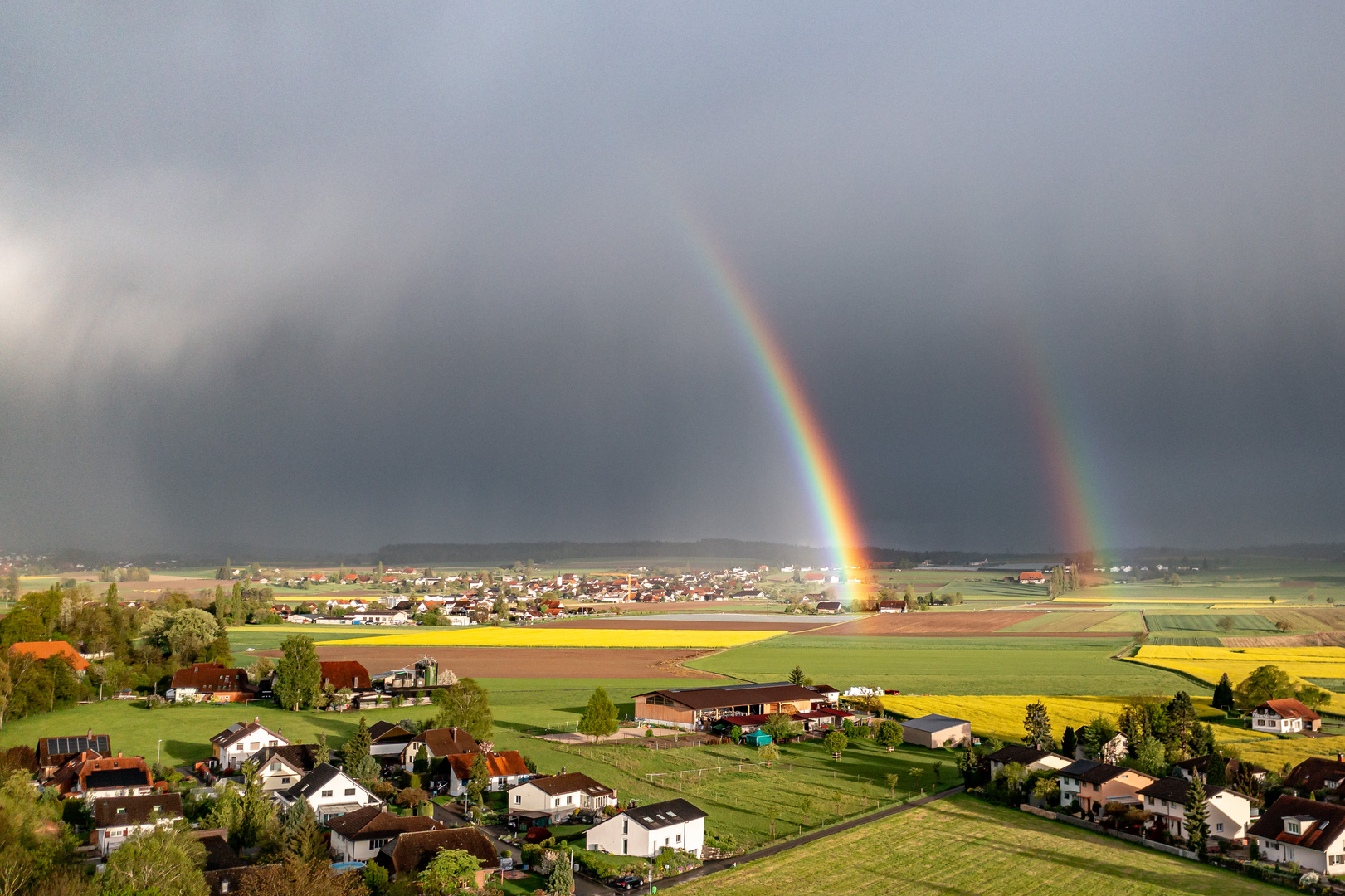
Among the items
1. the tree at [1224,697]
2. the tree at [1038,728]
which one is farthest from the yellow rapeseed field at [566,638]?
the tree at [1038,728]

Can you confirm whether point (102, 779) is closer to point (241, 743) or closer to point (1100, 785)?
point (241, 743)

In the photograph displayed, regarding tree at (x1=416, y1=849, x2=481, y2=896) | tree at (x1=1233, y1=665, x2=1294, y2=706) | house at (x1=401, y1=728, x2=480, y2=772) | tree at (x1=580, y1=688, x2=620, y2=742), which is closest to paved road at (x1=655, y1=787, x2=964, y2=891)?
tree at (x1=416, y1=849, x2=481, y2=896)

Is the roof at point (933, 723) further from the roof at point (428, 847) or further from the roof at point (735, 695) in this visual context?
the roof at point (428, 847)

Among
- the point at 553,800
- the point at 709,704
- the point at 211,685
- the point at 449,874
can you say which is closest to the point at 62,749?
the point at 211,685

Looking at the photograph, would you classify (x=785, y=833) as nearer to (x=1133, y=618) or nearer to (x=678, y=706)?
(x=678, y=706)

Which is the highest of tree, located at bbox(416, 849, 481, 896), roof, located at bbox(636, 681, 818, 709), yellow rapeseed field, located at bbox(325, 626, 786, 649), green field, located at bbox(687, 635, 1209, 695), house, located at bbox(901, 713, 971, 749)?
tree, located at bbox(416, 849, 481, 896)

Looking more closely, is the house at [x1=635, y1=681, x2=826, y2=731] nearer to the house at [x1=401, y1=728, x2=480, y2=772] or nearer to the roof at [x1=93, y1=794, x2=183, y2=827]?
the house at [x1=401, y1=728, x2=480, y2=772]
